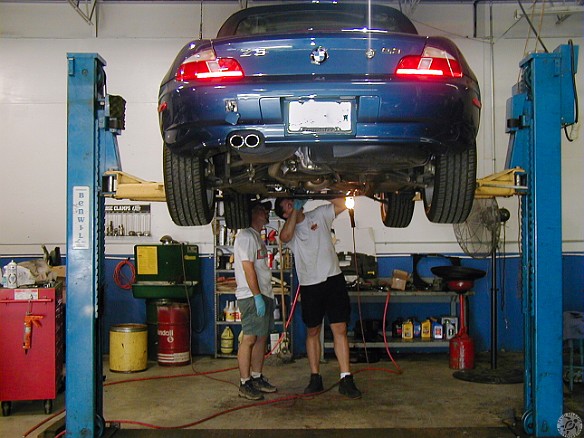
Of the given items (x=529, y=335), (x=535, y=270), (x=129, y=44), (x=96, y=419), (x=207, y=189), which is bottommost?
(x=96, y=419)

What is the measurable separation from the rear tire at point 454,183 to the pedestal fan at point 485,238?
2388mm

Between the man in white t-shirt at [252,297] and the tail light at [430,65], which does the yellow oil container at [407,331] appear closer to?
the man in white t-shirt at [252,297]

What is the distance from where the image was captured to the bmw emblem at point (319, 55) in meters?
3.06

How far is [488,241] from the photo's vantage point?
6.19 meters

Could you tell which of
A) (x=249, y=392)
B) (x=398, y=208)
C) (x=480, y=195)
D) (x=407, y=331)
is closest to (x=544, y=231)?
(x=480, y=195)

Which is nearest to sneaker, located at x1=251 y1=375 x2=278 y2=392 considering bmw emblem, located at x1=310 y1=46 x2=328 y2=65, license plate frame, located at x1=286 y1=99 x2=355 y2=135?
license plate frame, located at x1=286 y1=99 x2=355 y2=135

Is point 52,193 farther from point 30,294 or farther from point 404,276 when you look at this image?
point 404,276

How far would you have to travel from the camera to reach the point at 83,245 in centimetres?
393

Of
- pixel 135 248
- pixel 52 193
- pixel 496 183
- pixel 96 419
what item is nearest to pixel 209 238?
pixel 135 248

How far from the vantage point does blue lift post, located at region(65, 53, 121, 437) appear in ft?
12.7

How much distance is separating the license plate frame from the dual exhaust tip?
139mm

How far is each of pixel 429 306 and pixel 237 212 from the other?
3.23m

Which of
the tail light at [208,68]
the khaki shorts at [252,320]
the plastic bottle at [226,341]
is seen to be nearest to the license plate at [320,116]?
the tail light at [208,68]

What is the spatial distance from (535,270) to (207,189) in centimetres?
199
